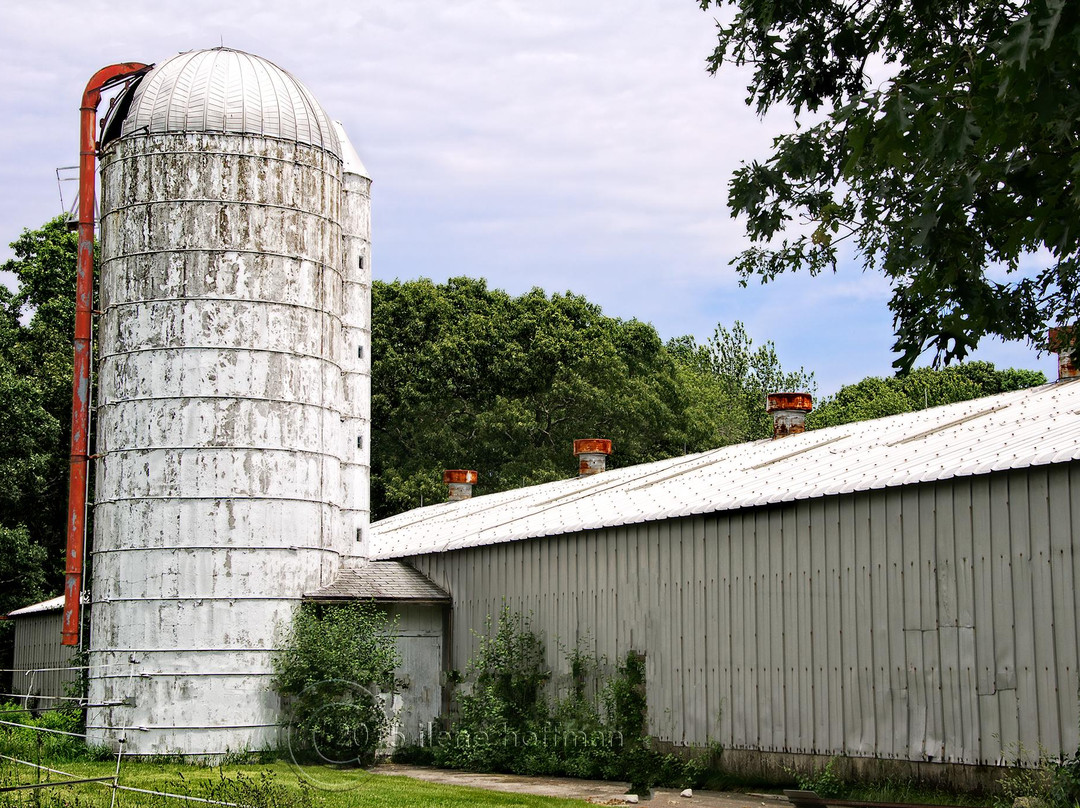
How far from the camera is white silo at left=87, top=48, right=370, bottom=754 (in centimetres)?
2170

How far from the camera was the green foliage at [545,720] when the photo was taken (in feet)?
60.5

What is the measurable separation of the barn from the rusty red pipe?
736 centimetres

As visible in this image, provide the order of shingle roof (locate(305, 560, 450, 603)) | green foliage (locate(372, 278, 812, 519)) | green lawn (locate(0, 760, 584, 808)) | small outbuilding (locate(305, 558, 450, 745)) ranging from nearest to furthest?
green lawn (locate(0, 760, 584, 808)) < shingle roof (locate(305, 560, 450, 603)) < small outbuilding (locate(305, 558, 450, 745)) < green foliage (locate(372, 278, 812, 519))

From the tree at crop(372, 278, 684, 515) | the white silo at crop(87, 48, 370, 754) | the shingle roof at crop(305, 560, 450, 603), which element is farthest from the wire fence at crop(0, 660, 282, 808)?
the tree at crop(372, 278, 684, 515)

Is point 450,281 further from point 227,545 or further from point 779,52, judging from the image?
point 779,52

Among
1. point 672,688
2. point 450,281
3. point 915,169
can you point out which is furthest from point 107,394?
point 450,281

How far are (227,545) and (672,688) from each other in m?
8.13

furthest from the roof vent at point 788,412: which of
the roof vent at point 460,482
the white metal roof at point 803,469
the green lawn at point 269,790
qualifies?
the roof vent at point 460,482

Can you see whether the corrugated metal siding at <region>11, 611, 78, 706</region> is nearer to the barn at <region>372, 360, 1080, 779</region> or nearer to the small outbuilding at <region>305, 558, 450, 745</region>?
the small outbuilding at <region>305, 558, 450, 745</region>

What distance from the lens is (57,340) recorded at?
39.9m

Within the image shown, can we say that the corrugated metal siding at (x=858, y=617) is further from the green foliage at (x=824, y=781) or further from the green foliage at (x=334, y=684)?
the green foliage at (x=334, y=684)

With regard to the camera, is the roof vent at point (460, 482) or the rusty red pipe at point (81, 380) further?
the roof vent at point (460, 482)

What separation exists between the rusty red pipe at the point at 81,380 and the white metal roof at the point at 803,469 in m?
6.12

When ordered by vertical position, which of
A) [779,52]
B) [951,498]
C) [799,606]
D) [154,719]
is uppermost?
[779,52]
